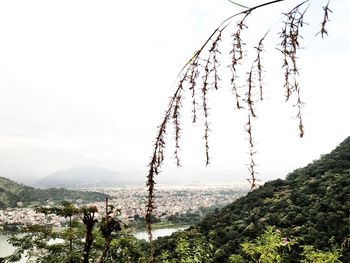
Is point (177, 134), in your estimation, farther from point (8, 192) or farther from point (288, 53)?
point (8, 192)

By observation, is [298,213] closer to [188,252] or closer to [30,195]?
[188,252]

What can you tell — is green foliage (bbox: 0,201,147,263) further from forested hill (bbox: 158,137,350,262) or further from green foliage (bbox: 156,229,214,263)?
forested hill (bbox: 158,137,350,262)

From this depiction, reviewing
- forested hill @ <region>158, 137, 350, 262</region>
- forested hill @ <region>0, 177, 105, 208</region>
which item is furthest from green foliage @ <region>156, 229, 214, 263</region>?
forested hill @ <region>0, 177, 105, 208</region>

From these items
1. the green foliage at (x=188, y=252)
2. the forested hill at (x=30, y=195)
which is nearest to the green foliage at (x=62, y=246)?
the green foliage at (x=188, y=252)

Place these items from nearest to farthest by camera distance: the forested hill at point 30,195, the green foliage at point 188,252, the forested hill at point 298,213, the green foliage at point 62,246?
the green foliage at point 62,246, the green foliage at point 188,252, the forested hill at point 298,213, the forested hill at point 30,195

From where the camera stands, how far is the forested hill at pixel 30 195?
140 m

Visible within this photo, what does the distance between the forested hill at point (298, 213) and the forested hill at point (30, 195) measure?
103880 mm

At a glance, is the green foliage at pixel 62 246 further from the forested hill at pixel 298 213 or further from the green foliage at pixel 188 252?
the forested hill at pixel 298 213

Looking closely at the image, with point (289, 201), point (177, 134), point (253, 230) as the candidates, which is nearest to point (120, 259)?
point (177, 134)

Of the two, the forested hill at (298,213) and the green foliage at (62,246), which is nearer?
the green foliage at (62,246)

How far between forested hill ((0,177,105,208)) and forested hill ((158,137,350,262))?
103880 mm

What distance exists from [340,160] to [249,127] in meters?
52.2

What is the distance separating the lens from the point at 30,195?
6009 inches

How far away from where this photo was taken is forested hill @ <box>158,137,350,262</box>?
105 feet
